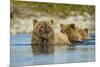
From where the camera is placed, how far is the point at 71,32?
2.30 metres

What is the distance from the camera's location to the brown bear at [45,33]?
7.10 feet

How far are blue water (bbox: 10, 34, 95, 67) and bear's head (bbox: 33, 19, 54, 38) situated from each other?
0.38ft

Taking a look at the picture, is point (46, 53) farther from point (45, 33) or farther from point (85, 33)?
point (85, 33)

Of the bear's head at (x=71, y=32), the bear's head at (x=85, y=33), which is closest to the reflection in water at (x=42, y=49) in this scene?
A: the bear's head at (x=71, y=32)

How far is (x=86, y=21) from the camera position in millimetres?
2371

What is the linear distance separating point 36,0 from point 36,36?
38 centimetres

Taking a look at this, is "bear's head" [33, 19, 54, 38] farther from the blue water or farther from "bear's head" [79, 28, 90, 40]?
"bear's head" [79, 28, 90, 40]

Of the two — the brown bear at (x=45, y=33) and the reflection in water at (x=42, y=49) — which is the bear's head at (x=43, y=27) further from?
the reflection in water at (x=42, y=49)

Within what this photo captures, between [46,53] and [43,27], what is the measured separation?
0.92 feet

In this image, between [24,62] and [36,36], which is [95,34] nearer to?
[36,36]

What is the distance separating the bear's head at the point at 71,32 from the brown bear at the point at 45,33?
0.07 metres

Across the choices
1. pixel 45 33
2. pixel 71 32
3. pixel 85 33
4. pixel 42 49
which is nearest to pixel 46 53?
pixel 42 49

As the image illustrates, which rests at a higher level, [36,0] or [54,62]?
[36,0]
